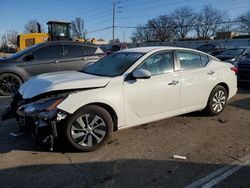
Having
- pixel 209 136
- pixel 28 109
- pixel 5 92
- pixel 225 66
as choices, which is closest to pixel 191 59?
pixel 225 66

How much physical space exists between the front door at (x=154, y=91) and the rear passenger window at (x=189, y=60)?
0.26 m

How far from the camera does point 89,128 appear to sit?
4184mm

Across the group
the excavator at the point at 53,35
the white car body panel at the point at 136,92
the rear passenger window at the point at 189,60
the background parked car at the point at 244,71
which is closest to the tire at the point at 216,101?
the white car body panel at the point at 136,92

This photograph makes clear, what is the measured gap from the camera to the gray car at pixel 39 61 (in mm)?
8281

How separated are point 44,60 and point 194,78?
4.96 m

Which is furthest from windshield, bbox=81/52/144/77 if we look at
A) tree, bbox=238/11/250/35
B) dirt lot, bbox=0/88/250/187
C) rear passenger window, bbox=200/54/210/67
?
tree, bbox=238/11/250/35

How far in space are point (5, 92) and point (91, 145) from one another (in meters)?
5.33

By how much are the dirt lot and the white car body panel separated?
1.44 ft

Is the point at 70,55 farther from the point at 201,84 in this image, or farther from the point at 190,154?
the point at 190,154

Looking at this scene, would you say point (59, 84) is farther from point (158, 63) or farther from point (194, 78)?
point (194, 78)

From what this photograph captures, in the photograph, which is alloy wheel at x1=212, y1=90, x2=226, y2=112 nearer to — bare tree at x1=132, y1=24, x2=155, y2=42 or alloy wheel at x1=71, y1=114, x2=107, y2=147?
alloy wheel at x1=71, y1=114, x2=107, y2=147

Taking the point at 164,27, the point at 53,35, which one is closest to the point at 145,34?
the point at 164,27

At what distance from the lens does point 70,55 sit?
354 inches

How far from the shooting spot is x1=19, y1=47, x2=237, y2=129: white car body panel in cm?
417
